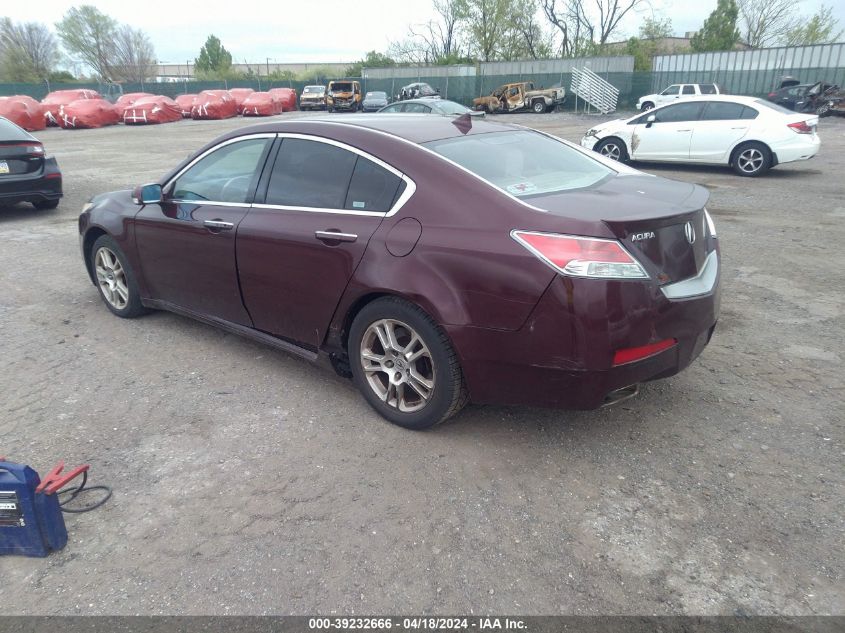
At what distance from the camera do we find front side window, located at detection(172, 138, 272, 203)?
4.30 metres

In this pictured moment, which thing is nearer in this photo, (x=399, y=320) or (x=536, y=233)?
(x=536, y=233)

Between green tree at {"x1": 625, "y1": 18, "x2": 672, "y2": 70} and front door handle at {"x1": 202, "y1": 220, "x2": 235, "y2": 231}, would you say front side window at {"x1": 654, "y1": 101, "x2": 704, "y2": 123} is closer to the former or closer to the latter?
front door handle at {"x1": 202, "y1": 220, "x2": 235, "y2": 231}

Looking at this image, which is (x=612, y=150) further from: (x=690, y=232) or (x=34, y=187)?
(x=690, y=232)

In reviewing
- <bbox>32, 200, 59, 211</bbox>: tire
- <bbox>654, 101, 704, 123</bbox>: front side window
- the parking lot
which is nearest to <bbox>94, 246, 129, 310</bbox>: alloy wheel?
the parking lot

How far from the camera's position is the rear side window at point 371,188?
357 cm

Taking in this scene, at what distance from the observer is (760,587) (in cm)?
250

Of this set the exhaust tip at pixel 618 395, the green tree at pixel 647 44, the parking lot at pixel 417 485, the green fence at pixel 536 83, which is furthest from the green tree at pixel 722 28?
the exhaust tip at pixel 618 395

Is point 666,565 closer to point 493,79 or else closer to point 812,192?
point 812,192

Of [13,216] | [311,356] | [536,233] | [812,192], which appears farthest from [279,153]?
[812,192]

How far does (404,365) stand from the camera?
3.56 m

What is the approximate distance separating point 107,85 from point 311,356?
53.6 m

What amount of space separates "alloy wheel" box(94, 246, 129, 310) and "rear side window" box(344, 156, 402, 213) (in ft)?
8.35

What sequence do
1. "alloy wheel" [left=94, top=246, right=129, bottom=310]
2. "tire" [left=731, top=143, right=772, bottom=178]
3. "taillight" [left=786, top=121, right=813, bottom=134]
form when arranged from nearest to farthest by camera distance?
"alloy wheel" [left=94, top=246, right=129, bottom=310] < "taillight" [left=786, top=121, right=813, bottom=134] < "tire" [left=731, top=143, right=772, bottom=178]

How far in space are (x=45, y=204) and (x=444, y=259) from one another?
10.1m
